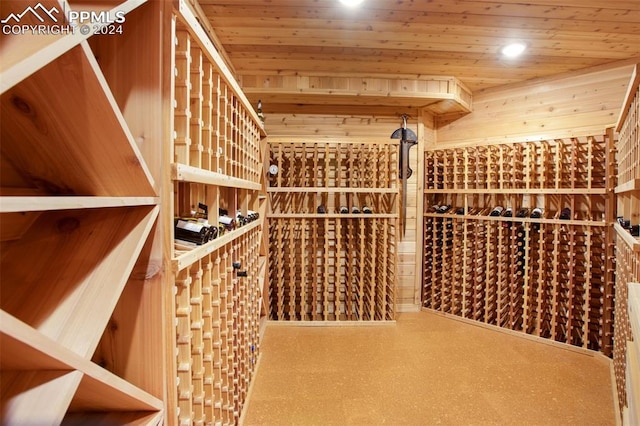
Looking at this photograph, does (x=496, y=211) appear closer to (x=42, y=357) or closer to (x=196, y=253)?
(x=196, y=253)

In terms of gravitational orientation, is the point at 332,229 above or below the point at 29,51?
below

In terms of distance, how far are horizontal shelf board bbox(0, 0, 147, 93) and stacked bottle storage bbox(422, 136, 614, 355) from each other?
3.50 meters

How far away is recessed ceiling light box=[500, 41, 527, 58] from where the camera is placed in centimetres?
262

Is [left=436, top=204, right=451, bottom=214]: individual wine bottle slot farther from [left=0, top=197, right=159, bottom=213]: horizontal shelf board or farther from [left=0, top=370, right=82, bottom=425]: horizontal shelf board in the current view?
[left=0, top=370, right=82, bottom=425]: horizontal shelf board

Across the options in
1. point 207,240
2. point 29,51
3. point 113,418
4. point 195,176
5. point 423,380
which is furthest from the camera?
point 423,380

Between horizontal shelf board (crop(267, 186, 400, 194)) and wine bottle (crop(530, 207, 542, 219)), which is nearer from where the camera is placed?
wine bottle (crop(530, 207, 542, 219))

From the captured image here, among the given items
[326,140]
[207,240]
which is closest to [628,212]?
[326,140]

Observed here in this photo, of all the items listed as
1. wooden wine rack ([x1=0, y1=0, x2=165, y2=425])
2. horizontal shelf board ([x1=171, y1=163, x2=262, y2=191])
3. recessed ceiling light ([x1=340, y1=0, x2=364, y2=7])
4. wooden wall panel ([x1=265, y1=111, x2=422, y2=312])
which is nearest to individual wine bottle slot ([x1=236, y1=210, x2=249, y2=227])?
horizontal shelf board ([x1=171, y1=163, x2=262, y2=191])

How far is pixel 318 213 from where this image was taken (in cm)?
346

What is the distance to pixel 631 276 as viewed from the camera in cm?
170

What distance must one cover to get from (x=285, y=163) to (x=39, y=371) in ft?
10.2

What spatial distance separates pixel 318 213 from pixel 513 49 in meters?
2.20

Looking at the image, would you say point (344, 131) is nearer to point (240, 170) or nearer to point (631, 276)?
point (240, 170)

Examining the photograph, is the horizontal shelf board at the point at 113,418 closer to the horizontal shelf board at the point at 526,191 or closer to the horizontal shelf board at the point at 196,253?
the horizontal shelf board at the point at 196,253
